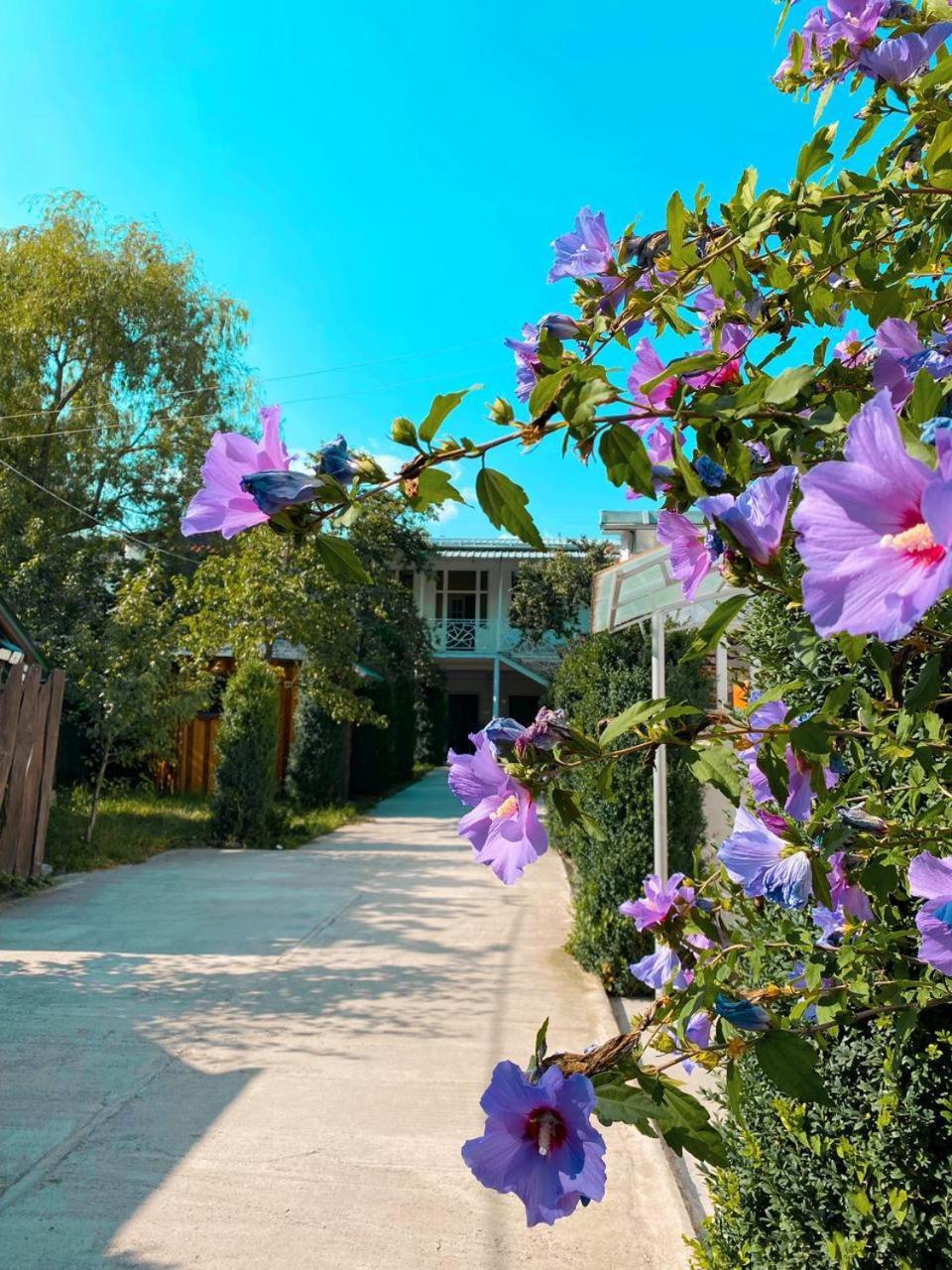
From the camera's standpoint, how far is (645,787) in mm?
5250

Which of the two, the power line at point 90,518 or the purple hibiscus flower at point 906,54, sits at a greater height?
the power line at point 90,518

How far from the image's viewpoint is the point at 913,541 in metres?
0.59

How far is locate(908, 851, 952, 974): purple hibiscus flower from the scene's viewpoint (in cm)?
84

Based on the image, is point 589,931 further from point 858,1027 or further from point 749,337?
point 749,337

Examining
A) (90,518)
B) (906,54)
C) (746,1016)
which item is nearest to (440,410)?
(746,1016)

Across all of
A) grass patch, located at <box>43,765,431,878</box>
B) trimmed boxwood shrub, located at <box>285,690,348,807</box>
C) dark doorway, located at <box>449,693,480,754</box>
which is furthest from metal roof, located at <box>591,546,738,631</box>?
dark doorway, located at <box>449,693,480,754</box>

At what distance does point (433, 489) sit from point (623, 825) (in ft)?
15.2

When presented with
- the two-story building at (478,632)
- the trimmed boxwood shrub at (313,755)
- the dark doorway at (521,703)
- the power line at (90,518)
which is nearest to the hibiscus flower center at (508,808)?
the trimmed boxwood shrub at (313,755)

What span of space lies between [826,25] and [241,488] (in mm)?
1143

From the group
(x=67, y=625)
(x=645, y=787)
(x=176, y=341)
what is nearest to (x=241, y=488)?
(x=645, y=787)

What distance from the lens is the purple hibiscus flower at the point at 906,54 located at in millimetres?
1192

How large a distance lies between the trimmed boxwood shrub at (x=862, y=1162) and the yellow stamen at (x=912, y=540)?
1.22 meters

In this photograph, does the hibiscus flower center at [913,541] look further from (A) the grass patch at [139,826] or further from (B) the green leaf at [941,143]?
(A) the grass patch at [139,826]

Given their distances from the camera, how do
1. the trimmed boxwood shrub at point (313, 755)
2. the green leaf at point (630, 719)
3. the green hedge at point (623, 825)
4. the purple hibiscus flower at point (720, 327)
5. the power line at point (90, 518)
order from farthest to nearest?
1. the power line at point (90, 518)
2. the trimmed boxwood shrub at point (313, 755)
3. the green hedge at point (623, 825)
4. the purple hibiscus flower at point (720, 327)
5. the green leaf at point (630, 719)
